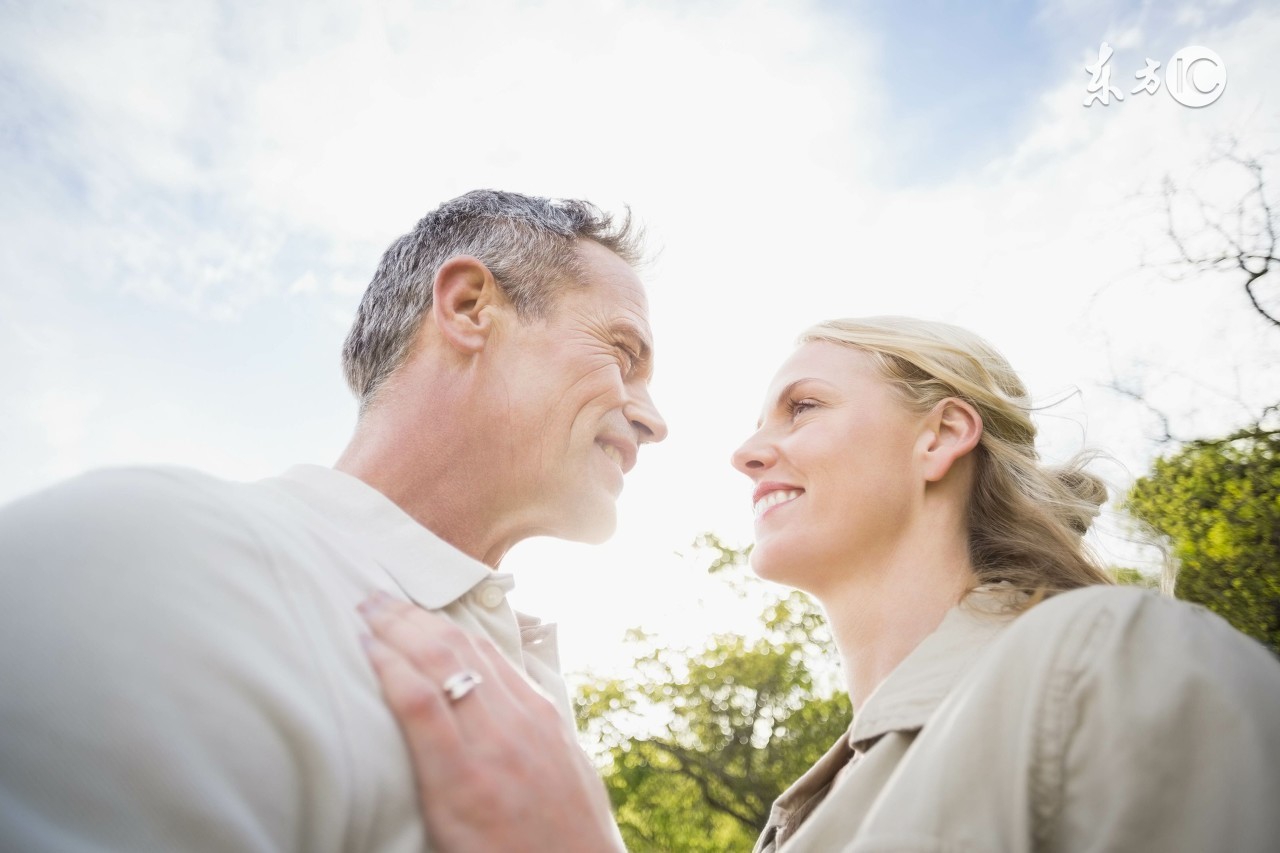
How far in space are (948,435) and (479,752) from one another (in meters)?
2.32

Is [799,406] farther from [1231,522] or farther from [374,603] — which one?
[1231,522]

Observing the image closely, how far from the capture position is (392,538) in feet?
7.14

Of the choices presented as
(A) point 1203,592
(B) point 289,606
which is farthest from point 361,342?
(A) point 1203,592

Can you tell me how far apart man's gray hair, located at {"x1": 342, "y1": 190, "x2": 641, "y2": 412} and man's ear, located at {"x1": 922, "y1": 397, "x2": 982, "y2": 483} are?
1.52 m

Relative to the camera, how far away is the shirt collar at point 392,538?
2053mm

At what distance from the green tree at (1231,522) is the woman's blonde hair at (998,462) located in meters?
10.4

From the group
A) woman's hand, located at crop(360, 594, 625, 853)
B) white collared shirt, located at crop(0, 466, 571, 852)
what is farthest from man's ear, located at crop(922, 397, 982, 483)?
white collared shirt, located at crop(0, 466, 571, 852)

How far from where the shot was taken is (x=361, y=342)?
3.27 metres

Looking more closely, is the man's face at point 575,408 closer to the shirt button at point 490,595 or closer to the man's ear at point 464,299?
the man's ear at point 464,299

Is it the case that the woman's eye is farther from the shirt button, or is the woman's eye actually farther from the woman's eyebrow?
the shirt button

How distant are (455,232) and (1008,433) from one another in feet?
7.81

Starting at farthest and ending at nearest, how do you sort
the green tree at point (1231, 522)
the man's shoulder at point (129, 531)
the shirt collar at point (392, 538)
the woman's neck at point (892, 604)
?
the green tree at point (1231, 522) → the woman's neck at point (892, 604) → the shirt collar at point (392, 538) → the man's shoulder at point (129, 531)

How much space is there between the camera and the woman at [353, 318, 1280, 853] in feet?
3.94

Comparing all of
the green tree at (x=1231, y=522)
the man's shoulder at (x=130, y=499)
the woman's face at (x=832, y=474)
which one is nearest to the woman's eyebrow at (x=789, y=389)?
the woman's face at (x=832, y=474)
